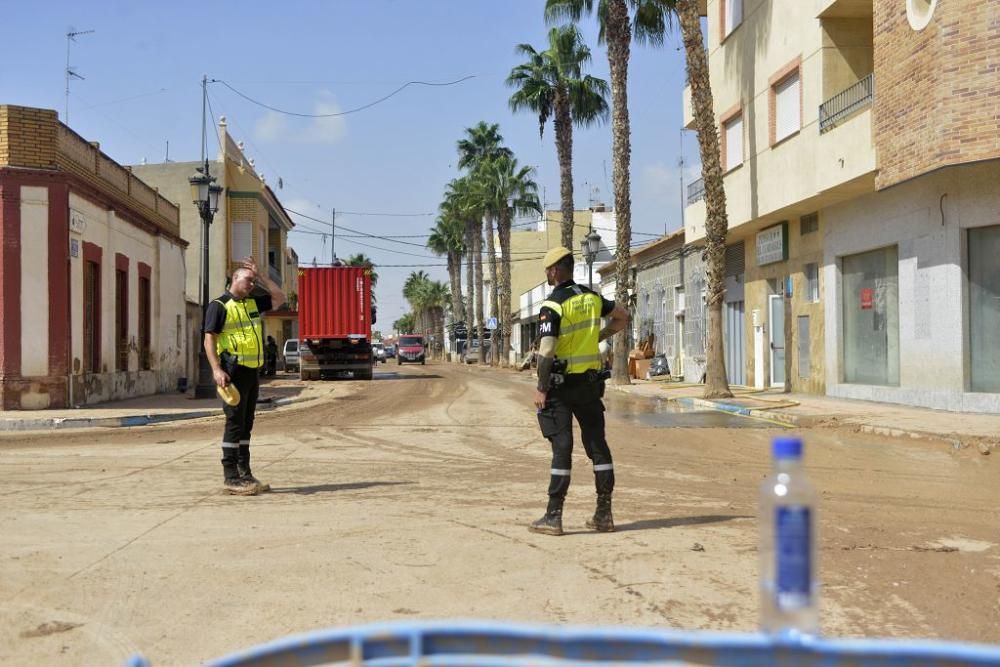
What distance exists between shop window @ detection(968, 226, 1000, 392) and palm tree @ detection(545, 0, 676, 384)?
14.2 m

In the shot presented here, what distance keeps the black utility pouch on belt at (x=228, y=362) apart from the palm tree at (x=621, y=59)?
73.7ft

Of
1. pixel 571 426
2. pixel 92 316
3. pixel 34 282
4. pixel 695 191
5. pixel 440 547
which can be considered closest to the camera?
pixel 440 547

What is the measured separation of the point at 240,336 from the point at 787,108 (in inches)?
706

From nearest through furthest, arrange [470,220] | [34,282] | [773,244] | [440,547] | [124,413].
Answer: [440,547], [124,413], [34,282], [773,244], [470,220]

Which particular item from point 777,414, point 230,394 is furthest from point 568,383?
point 777,414

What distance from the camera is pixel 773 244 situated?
81.9 feet

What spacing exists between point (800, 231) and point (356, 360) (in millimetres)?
17027

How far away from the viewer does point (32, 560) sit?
5.95 metres

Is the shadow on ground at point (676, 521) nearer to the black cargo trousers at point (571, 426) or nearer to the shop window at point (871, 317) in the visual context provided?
the black cargo trousers at point (571, 426)

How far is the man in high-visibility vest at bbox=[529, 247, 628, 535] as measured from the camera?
654cm

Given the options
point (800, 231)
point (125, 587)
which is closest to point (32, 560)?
point (125, 587)

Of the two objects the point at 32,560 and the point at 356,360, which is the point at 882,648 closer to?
the point at 32,560

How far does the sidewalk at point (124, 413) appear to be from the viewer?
53.7 feet

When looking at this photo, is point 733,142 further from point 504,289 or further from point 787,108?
point 504,289
